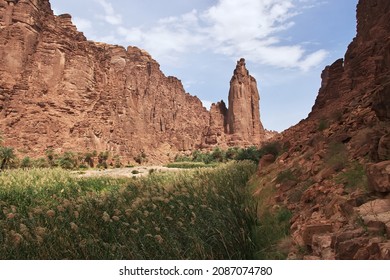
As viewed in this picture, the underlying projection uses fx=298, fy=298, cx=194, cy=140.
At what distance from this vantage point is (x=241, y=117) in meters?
132

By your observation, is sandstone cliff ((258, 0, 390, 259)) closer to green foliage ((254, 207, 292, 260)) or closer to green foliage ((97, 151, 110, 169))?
green foliage ((254, 207, 292, 260))

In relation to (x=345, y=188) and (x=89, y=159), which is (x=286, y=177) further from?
(x=89, y=159)

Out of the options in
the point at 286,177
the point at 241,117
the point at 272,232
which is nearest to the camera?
the point at 272,232

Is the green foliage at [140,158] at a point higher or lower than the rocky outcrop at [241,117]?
lower

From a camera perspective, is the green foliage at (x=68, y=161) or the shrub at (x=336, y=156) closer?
the shrub at (x=336, y=156)

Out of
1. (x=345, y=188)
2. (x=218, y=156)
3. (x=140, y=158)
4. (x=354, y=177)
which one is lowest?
(x=345, y=188)

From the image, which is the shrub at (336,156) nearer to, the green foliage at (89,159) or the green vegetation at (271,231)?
the green vegetation at (271,231)

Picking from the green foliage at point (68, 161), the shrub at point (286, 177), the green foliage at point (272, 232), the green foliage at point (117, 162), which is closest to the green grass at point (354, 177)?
the green foliage at point (272, 232)

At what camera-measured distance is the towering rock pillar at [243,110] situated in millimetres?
132250

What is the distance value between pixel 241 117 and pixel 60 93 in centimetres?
7846

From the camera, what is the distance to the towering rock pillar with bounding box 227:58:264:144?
13225 cm

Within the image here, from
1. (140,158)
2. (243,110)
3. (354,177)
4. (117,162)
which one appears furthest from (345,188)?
(243,110)

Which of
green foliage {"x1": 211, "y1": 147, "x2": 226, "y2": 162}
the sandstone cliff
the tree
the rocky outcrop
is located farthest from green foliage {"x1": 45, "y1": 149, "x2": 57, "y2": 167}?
the rocky outcrop

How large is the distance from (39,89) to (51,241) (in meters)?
78.6
